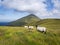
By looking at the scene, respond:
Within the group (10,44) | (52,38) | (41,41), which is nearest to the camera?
(10,44)

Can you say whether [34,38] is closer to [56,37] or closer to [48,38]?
[48,38]

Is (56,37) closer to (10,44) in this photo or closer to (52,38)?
(52,38)

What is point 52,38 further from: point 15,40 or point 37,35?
point 15,40

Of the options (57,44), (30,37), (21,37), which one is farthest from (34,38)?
(57,44)

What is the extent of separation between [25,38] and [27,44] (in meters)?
2.74

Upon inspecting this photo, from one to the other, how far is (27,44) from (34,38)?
371 centimetres

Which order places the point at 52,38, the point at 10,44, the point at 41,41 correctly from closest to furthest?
the point at 10,44 → the point at 41,41 → the point at 52,38

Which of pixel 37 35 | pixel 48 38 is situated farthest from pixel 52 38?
pixel 37 35

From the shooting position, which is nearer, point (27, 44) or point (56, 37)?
point (27, 44)

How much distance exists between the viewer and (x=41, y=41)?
104 feet

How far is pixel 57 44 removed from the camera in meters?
32.1

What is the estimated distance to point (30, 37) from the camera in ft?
108

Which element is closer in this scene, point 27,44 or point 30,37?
point 27,44

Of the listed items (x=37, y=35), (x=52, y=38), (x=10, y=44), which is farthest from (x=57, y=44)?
(x=10, y=44)
